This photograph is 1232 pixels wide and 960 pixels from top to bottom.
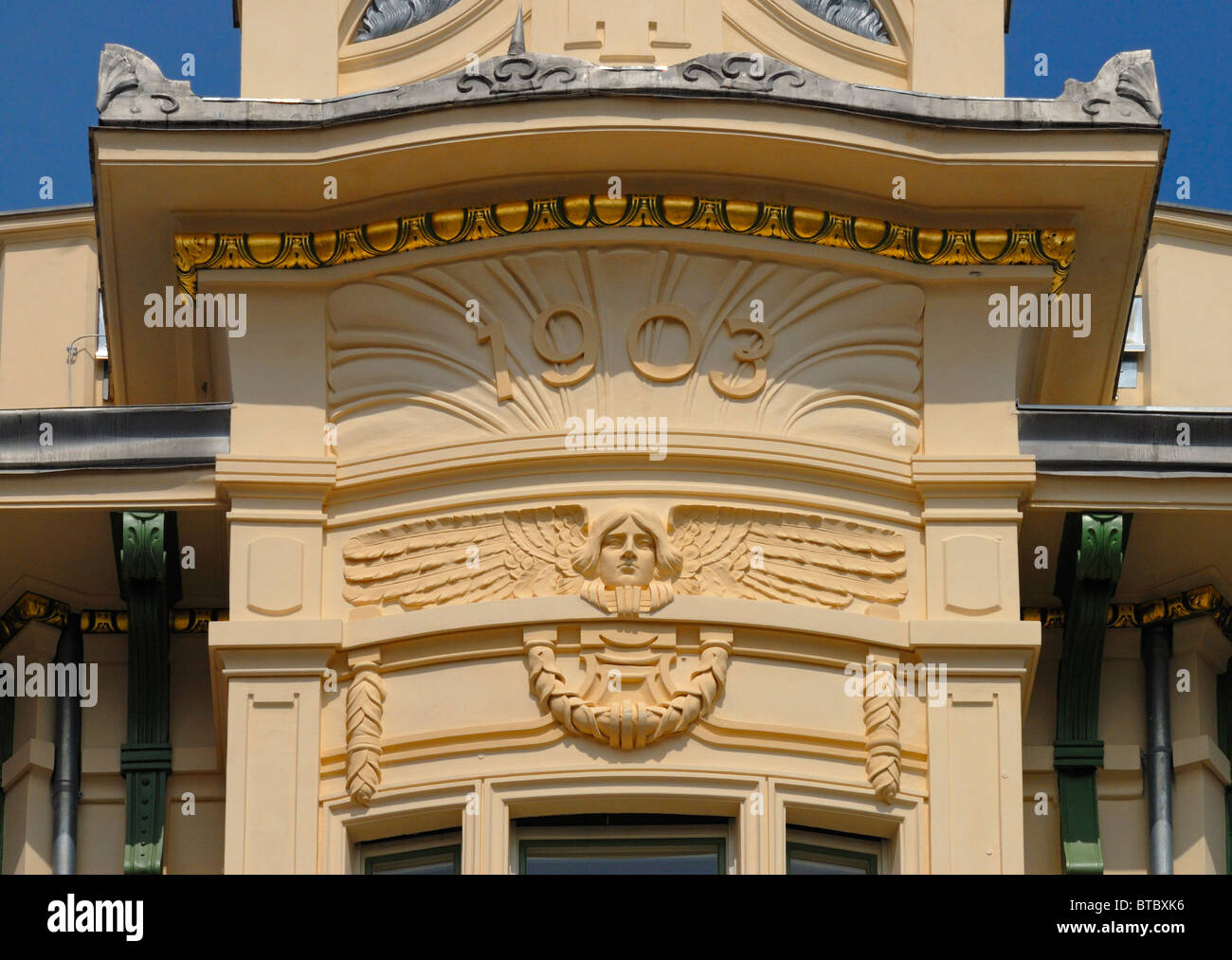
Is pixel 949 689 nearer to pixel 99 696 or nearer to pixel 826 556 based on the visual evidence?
pixel 826 556

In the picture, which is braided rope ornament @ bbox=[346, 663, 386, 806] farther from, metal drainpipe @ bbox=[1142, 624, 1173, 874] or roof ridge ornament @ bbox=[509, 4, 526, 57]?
metal drainpipe @ bbox=[1142, 624, 1173, 874]

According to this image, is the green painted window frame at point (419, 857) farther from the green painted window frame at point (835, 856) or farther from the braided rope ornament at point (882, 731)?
the braided rope ornament at point (882, 731)

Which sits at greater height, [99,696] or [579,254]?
[579,254]

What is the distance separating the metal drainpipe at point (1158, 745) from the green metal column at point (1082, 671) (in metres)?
0.30

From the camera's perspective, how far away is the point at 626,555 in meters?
17.4

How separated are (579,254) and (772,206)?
109 cm

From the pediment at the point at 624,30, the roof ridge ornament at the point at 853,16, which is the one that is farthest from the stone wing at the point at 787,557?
the roof ridge ornament at the point at 853,16

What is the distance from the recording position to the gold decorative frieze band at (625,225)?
59.1 ft

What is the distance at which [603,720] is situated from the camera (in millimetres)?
17000

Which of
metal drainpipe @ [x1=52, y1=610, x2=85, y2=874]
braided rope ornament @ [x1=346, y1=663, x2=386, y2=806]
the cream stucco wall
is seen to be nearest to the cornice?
the cream stucco wall

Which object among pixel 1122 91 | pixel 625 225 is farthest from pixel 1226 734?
pixel 625 225

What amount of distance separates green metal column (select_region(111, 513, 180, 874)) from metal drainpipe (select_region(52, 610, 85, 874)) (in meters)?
0.28
